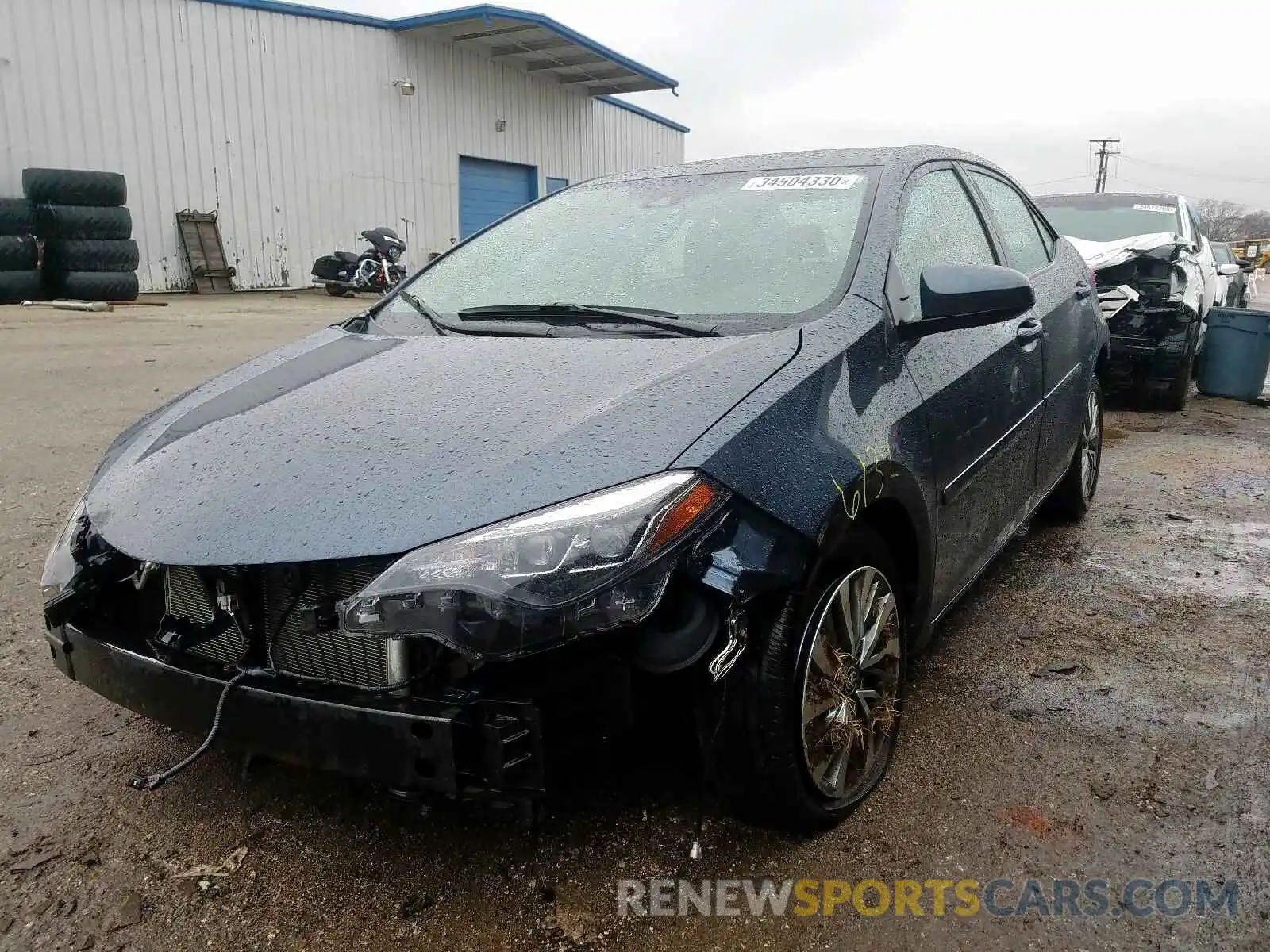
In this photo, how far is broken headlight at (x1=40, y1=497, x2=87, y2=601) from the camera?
212 centimetres

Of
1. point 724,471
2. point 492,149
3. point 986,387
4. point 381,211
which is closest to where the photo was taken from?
point 724,471

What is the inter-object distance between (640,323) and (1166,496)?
3.68m

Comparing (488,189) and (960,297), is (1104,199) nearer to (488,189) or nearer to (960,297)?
(960,297)

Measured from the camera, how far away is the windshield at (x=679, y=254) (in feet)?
8.19

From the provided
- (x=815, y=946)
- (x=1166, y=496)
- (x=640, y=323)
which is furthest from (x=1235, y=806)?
(x=1166, y=496)

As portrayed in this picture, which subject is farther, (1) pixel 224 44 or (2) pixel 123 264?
(1) pixel 224 44

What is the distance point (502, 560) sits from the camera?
162 cm

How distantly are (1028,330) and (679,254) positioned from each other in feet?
4.01

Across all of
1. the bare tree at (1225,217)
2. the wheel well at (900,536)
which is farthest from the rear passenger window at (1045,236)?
the bare tree at (1225,217)

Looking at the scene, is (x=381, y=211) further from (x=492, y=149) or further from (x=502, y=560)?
(x=502, y=560)

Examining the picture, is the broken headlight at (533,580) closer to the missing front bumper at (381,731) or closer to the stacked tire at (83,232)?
the missing front bumper at (381,731)

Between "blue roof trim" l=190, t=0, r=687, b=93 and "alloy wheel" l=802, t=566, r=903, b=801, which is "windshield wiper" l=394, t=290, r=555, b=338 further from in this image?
"blue roof trim" l=190, t=0, r=687, b=93

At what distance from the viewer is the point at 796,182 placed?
2.87 meters

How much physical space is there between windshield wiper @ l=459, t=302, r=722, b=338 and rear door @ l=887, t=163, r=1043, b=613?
1.73ft
